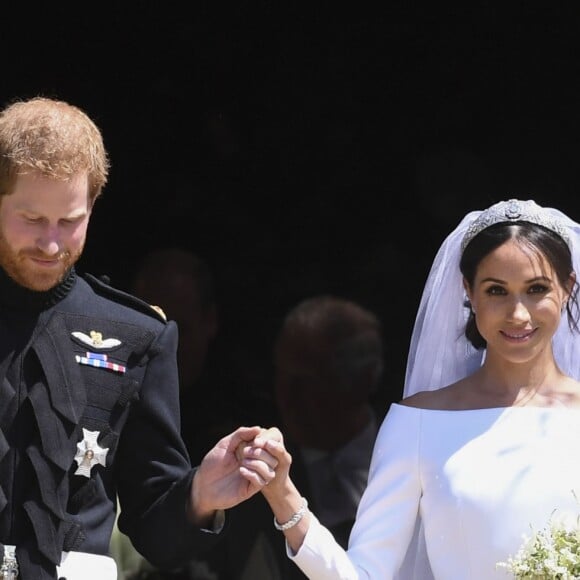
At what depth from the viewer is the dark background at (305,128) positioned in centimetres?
558

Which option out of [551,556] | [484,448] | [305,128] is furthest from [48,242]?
[305,128]

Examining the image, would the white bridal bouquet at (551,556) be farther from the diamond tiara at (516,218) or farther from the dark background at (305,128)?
the dark background at (305,128)

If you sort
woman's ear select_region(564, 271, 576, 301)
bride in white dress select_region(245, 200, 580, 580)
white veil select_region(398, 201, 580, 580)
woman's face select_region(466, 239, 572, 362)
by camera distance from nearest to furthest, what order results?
bride in white dress select_region(245, 200, 580, 580), woman's face select_region(466, 239, 572, 362), woman's ear select_region(564, 271, 576, 301), white veil select_region(398, 201, 580, 580)

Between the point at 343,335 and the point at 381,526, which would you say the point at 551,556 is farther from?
the point at 343,335

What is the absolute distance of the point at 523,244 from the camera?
4.14 m

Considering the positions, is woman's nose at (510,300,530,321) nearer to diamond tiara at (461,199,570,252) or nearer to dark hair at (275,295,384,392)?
diamond tiara at (461,199,570,252)

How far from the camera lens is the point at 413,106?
5.82m

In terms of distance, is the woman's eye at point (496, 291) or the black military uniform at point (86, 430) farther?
the woman's eye at point (496, 291)

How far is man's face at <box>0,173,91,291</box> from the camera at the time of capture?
12.0 feet

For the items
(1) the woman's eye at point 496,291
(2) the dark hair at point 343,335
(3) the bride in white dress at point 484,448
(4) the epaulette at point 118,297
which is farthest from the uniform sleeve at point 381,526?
(2) the dark hair at point 343,335

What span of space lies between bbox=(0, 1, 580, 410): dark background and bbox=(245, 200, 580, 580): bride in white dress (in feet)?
4.81

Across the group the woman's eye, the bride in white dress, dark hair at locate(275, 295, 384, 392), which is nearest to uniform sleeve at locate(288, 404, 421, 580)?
the bride in white dress

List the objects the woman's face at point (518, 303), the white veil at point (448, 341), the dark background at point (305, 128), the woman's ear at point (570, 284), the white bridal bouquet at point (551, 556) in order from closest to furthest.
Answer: the white bridal bouquet at point (551, 556), the woman's face at point (518, 303), the woman's ear at point (570, 284), the white veil at point (448, 341), the dark background at point (305, 128)

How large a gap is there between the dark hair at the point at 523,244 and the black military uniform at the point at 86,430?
2.67ft
